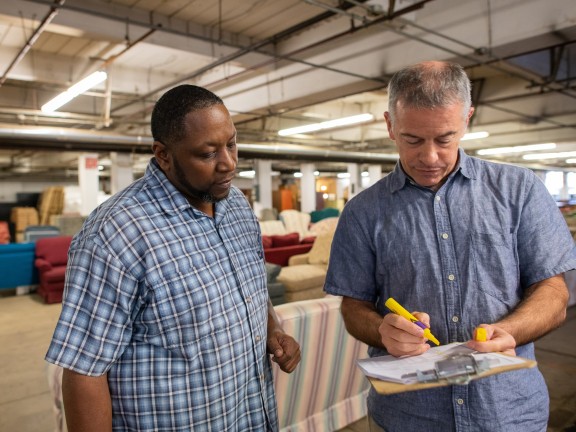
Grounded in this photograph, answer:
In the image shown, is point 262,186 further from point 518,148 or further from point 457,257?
point 457,257

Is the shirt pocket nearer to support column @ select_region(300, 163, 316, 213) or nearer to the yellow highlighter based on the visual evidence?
the yellow highlighter

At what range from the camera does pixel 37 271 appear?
25.1ft

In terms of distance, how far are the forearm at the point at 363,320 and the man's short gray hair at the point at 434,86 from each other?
1.78ft

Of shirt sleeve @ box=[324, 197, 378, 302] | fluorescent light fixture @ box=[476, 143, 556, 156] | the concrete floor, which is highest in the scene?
fluorescent light fixture @ box=[476, 143, 556, 156]

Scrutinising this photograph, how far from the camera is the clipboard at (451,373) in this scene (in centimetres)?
82

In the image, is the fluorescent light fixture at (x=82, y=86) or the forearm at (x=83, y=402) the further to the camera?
the fluorescent light fixture at (x=82, y=86)

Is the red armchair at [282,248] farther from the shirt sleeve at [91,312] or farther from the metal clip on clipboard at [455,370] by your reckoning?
the metal clip on clipboard at [455,370]

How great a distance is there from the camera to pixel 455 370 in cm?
85

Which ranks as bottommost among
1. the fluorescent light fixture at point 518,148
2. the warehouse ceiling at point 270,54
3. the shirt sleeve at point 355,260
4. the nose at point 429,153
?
the shirt sleeve at point 355,260

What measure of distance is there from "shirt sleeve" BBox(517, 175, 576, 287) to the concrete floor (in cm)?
218

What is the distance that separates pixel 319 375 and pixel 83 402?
5.96ft

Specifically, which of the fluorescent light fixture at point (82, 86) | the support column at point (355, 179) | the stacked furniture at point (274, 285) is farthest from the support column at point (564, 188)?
the fluorescent light fixture at point (82, 86)

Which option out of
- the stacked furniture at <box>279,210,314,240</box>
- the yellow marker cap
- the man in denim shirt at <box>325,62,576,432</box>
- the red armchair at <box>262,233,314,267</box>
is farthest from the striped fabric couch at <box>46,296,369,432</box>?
the stacked furniture at <box>279,210,314,240</box>

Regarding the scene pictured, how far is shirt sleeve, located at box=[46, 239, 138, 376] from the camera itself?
1033 mm
